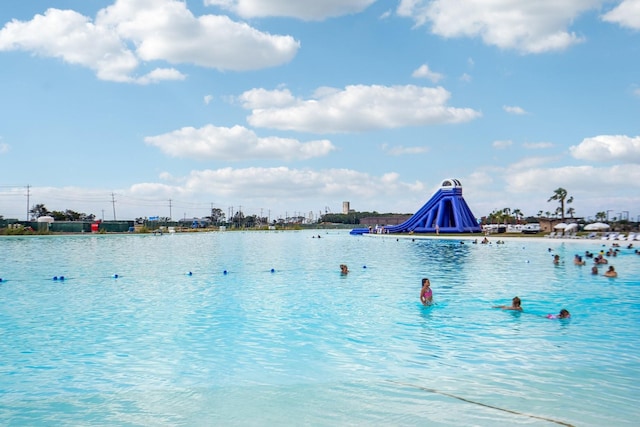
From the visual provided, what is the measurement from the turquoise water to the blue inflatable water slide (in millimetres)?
53126

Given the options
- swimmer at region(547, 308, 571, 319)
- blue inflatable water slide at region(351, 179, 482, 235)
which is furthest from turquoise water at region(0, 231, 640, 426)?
blue inflatable water slide at region(351, 179, 482, 235)

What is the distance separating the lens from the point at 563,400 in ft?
24.5

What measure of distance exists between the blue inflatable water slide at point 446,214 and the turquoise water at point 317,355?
53.1 meters

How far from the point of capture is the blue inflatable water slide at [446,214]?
241 ft

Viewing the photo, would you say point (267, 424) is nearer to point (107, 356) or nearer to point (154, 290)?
point (107, 356)

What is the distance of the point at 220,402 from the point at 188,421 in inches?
32.7

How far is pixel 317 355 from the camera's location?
10242 mm

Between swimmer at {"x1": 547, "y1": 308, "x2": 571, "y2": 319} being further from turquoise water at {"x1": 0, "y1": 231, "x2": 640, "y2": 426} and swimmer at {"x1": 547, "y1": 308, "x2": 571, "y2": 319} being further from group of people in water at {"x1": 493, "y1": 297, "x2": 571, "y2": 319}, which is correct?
turquoise water at {"x1": 0, "y1": 231, "x2": 640, "y2": 426}

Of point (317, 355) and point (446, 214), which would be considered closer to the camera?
point (317, 355)

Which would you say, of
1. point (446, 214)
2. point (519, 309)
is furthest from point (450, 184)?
point (519, 309)

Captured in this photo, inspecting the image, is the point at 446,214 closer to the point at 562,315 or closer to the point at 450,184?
the point at 450,184

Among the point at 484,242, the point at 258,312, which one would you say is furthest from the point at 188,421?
the point at 484,242

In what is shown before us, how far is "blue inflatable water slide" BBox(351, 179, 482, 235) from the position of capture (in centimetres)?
7344

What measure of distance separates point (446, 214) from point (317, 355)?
69.2m
